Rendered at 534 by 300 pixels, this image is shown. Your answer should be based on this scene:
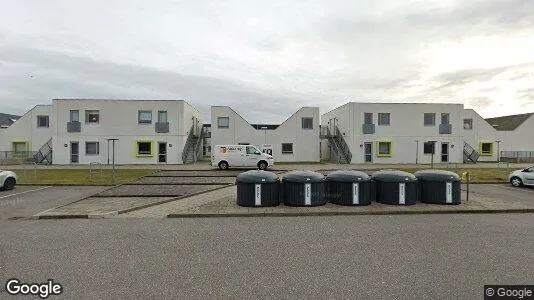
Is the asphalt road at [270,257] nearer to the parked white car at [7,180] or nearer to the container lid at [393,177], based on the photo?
the container lid at [393,177]

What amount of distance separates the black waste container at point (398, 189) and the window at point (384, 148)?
985 inches

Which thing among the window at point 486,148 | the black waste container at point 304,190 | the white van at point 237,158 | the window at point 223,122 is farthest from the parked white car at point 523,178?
the window at point 486,148

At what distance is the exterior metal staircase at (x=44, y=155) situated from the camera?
32.8 m

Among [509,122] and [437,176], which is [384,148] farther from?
[437,176]

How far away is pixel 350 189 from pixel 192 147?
91.8ft

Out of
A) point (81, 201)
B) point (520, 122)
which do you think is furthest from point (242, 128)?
point (520, 122)

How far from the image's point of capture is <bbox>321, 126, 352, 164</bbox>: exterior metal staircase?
115ft

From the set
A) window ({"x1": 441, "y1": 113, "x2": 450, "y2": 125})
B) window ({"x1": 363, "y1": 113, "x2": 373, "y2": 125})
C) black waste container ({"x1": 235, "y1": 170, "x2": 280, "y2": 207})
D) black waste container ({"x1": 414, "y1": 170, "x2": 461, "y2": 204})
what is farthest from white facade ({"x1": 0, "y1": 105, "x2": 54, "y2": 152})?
window ({"x1": 441, "y1": 113, "x2": 450, "y2": 125})

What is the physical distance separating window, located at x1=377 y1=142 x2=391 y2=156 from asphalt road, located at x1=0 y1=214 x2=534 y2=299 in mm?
26652

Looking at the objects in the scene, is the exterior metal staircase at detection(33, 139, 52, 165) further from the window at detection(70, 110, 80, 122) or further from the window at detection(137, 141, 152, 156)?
the window at detection(137, 141, 152, 156)

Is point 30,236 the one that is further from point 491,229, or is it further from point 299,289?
point 491,229

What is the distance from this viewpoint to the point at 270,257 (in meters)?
5.97

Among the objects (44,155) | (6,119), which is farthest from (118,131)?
(6,119)

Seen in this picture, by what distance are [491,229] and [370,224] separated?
9.55 ft
